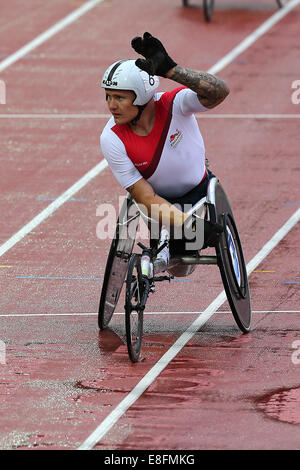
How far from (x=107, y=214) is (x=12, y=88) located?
19.8ft

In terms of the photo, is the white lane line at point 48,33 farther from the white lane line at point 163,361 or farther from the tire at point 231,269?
the tire at point 231,269

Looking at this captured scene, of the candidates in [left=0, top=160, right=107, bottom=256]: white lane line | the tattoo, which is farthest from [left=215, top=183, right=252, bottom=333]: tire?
[left=0, top=160, right=107, bottom=256]: white lane line

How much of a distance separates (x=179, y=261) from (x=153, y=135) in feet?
3.28

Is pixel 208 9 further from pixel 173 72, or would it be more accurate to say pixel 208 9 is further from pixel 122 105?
pixel 173 72

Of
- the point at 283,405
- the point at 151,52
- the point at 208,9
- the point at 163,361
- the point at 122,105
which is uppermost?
the point at 151,52

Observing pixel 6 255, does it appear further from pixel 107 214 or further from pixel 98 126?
pixel 98 126

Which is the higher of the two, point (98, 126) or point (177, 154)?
point (177, 154)

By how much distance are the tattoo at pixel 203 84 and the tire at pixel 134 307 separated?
1.25m

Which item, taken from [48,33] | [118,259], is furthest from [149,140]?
[48,33]

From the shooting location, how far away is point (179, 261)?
9180 mm

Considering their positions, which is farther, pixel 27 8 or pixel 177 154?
pixel 27 8
